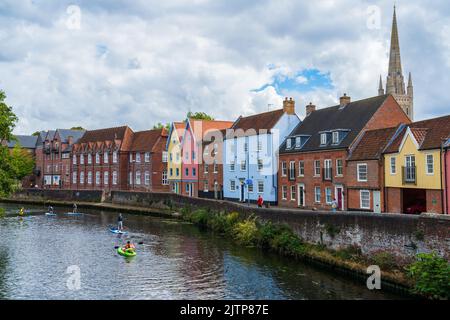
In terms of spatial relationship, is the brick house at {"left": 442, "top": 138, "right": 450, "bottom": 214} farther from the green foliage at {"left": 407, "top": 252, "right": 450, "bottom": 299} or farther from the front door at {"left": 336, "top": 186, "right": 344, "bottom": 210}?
the front door at {"left": 336, "top": 186, "right": 344, "bottom": 210}

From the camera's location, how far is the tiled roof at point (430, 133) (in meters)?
32.8

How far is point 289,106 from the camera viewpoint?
54938 mm

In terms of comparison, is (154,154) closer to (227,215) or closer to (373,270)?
(227,215)

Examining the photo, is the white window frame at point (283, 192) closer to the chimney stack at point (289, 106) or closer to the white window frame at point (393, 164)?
the chimney stack at point (289, 106)

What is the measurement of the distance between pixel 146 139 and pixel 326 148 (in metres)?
45.7

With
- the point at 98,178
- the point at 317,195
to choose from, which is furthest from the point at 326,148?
the point at 98,178

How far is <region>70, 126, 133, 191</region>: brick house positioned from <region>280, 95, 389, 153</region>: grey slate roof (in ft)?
136

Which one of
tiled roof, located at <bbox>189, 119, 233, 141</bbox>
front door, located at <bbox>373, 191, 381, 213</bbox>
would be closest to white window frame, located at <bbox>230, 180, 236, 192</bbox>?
tiled roof, located at <bbox>189, 119, 233, 141</bbox>

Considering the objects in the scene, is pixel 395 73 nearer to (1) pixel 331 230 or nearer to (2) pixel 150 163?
(2) pixel 150 163

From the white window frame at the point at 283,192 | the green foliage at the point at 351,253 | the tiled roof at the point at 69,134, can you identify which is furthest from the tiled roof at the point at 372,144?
the tiled roof at the point at 69,134

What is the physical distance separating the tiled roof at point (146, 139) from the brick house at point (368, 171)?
4557 cm

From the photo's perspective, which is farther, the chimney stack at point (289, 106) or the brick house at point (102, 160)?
the brick house at point (102, 160)

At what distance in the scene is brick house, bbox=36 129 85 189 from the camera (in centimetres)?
9969
